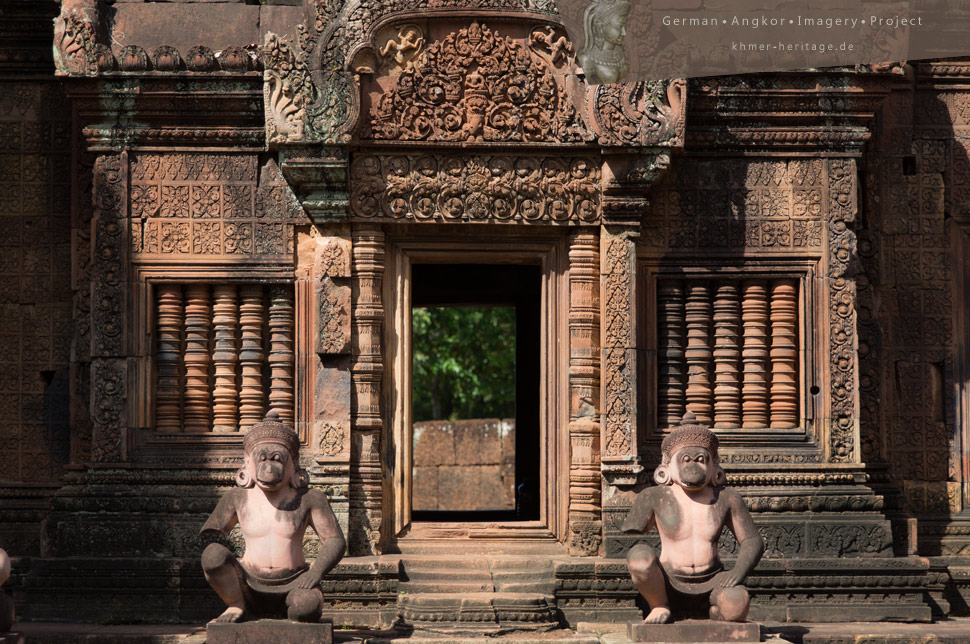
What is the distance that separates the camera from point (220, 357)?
412 inches

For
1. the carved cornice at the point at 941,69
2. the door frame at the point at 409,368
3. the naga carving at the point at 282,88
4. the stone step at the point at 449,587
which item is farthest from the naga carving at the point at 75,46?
the carved cornice at the point at 941,69

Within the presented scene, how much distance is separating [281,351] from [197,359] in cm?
67

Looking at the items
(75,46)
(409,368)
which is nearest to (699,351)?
(409,368)

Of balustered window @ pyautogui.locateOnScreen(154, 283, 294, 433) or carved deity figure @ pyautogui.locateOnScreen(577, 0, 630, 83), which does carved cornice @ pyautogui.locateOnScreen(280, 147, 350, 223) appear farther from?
carved deity figure @ pyautogui.locateOnScreen(577, 0, 630, 83)

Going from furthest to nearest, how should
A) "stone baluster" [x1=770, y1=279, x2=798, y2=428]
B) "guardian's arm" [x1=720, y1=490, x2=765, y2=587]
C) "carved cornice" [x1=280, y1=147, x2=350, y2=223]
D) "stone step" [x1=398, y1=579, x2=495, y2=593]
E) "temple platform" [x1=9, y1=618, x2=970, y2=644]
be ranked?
1. "stone baluster" [x1=770, y1=279, x2=798, y2=428]
2. "carved cornice" [x1=280, y1=147, x2=350, y2=223]
3. "stone step" [x1=398, y1=579, x2=495, y2=593]
4. "temple platform" [x1=9, y1=618, x2=970, y2=644]
5. "guardian's arm" [x1=720, y1=490, x2=765, y2=587]

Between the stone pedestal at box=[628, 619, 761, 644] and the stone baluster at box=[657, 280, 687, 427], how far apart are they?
236 centimetres

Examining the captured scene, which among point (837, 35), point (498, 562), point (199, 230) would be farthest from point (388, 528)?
point (837, 35)

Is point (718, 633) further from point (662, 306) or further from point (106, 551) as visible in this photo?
point (106, 551)

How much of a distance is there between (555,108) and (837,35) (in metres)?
2.33

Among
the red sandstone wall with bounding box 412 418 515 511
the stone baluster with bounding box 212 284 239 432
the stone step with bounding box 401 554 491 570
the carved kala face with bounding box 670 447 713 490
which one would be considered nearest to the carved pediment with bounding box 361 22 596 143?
the stone baluster with bounding box 212 284 239 432

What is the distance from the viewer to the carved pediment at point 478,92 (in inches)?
398

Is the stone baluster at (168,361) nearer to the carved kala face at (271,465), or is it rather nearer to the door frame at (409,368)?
the door frame at (409,368)

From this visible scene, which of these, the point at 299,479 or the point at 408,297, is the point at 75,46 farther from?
the point at 299,479

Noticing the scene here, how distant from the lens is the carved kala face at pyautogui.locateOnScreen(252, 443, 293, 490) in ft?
28.0
